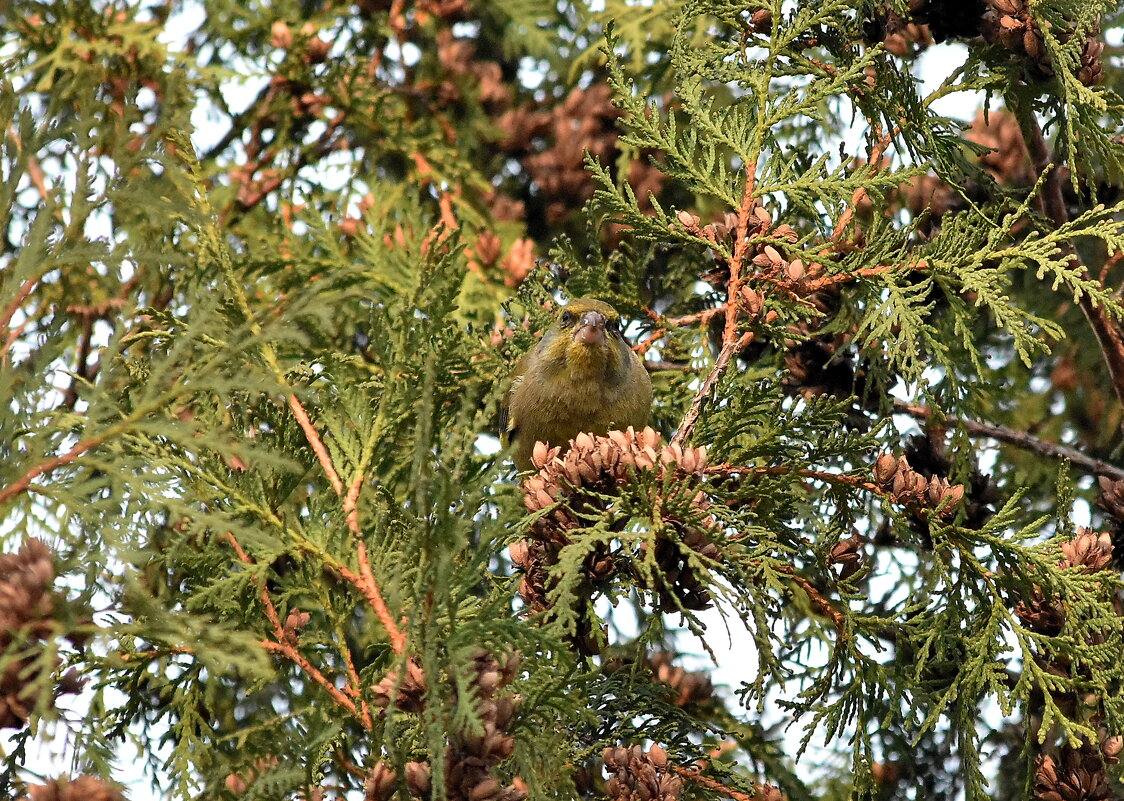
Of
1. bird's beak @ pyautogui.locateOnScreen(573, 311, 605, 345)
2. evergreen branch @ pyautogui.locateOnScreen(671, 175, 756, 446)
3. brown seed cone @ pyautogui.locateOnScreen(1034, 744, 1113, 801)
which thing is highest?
bird's beak @ pyautogui.locateOnScreen(573, 311, 605, 345)

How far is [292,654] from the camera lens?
237 centimetres

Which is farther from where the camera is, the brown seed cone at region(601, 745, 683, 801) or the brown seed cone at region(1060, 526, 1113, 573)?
the brown seed cone at region(1060, 526, 1113, 573)

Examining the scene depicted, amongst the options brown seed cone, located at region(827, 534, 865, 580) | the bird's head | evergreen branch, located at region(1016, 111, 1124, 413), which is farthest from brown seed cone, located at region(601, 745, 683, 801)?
evergreen branch, located at region(1016, 111, 1124, 413)

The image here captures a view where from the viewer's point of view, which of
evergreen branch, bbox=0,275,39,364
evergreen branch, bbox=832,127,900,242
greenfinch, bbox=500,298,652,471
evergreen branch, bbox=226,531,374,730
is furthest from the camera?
greenfinch, bbox=500,298,652,471

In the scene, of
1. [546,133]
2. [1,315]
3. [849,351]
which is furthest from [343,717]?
[546,133]

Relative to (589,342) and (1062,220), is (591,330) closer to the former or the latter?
(589,342)

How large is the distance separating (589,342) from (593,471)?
1.43 meters

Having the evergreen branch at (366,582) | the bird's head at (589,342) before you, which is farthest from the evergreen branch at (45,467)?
the bird's head at (589,342)

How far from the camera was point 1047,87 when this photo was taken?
9.77 ft

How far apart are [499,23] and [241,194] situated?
1539 millimetres

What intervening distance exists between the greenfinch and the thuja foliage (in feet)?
0.33

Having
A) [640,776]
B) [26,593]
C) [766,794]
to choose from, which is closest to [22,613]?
[26,593]

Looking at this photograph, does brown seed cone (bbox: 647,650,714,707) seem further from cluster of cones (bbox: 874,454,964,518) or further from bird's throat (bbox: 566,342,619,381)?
cluster of cones (bbox: 874,454,964,518)

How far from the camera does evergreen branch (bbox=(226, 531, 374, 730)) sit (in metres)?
2.20
